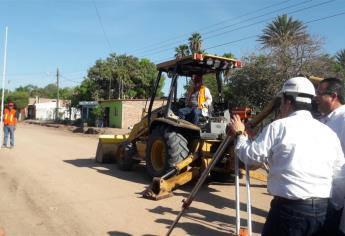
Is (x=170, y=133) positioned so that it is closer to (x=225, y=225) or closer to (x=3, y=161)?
(x=225, y=225)

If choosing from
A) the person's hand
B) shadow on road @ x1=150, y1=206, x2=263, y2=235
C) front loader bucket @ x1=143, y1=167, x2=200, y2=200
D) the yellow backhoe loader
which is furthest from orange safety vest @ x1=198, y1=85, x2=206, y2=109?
the person's hand

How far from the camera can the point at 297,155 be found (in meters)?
3.18

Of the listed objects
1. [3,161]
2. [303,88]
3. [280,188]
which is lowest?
[3,161]

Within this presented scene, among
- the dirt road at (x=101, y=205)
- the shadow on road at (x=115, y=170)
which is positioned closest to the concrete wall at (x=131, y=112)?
the shadow on road at (x=115, y=170)

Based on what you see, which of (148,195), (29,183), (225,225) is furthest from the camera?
(29,183)

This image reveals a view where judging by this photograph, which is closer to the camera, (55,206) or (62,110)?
(55,206)

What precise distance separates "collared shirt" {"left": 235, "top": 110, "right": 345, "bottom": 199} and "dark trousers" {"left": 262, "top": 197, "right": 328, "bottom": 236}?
0.05 meters

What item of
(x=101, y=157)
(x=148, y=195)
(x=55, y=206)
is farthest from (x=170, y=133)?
(x=101, y=157)

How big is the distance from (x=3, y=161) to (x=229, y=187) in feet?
21.9

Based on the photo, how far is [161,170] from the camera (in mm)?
9219

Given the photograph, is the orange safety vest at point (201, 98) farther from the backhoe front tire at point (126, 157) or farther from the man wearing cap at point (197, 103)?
the backhoe front tire at point (126, 157)

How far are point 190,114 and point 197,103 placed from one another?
0.93 ft

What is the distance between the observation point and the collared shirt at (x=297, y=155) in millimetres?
3148

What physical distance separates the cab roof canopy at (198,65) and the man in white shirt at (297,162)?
5726mm
